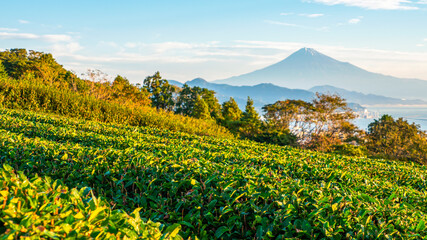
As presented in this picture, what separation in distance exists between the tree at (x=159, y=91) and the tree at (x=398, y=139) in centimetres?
2419

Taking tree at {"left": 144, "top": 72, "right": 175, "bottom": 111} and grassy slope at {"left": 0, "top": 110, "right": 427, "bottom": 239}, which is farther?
tree at {"left": 144, "top": 72, "right": 175, "bottom": 111}

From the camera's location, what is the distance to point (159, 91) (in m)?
35.8

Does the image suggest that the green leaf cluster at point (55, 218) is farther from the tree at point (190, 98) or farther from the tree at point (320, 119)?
the tree at point (190, 98)

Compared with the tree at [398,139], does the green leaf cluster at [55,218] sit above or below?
above

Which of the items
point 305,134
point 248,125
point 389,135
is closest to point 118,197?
point 248,125

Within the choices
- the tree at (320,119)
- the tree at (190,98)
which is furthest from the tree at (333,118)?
the tree at (190,98)

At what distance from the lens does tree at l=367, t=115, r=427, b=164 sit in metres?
16.8

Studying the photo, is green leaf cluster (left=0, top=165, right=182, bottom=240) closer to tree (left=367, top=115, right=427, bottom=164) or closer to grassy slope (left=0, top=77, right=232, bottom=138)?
grassy slope (left=0, top=77, right=232, bottom=138)

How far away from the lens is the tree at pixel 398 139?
16.8 meters

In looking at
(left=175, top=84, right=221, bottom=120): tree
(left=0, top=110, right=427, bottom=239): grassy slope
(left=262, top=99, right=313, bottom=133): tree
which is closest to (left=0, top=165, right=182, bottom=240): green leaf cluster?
(left=0, top=110, right=427, bottom=239): grassy slope

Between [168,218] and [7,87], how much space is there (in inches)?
435

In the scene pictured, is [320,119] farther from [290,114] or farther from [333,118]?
[290,114]

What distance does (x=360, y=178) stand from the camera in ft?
11.4

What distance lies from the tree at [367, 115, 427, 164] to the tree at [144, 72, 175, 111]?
24187 mm
